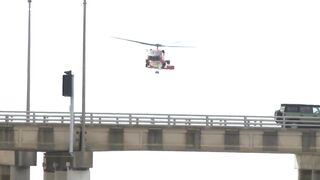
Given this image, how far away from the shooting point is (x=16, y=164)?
6500cm

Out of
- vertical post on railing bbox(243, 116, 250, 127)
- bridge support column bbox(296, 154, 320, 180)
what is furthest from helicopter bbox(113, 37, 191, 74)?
vertical post on railing bbox(243, 116, 250, 127)

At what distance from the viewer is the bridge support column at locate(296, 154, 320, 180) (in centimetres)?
7681

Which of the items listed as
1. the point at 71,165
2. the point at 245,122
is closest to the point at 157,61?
the point at 245,122

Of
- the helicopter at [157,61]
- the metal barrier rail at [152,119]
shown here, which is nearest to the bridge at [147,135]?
the metal barrier rail at [152,119]

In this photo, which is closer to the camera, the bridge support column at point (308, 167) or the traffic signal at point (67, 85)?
the traffic signal at point (67, 85)

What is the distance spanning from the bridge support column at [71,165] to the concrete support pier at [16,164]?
328 inches

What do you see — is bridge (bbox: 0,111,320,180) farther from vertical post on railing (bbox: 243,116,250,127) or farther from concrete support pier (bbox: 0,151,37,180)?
concrete support pier (bbox: 0,151,37,180)

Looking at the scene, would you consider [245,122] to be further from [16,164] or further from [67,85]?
[16,164]

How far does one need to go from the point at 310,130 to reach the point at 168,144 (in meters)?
9.46

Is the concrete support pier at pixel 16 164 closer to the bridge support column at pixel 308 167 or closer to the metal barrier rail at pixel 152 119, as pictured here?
the metal barrier rail at pixel 152 119

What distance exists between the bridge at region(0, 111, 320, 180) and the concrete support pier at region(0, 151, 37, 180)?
20.0 feet

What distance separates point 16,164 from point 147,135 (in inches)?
455

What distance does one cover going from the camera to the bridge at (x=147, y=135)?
57.8m

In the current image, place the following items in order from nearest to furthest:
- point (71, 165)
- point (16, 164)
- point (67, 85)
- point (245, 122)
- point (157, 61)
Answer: point (67, 85)
point (71, 165)
point (245, 122)
point (16, 164)
point (157, 61)
